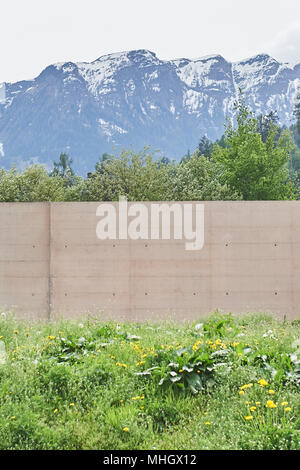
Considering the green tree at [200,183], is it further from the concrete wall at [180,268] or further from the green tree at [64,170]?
the green tree at [64,170]

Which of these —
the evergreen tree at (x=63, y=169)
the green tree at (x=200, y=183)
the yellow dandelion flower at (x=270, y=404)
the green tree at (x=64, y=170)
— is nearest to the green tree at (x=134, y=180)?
the green tree at (x=200, y=183)

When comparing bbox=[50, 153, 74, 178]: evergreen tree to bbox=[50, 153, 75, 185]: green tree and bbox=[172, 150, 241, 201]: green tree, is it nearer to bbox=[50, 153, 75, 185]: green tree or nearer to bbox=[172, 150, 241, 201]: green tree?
bbox=[50, 153, 75, 185]: green tree

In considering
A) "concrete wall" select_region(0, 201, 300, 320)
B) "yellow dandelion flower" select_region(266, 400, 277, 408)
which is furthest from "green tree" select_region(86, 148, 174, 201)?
"yellow dandelion flower" select_region(266, 400, 277, 408)

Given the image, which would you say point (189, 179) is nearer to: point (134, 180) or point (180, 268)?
point (134, 180)

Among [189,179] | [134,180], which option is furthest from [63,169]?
[134,180]

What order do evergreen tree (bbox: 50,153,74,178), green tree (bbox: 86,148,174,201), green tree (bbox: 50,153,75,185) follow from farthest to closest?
1. evergreen tree (bbox: 50,153,74,178)
2. green tree (bbox: 50,153,75,185)
3. green tree (bbox: 86,148,174,201)

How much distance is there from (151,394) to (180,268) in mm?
6063

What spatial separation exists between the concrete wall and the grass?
487 cm

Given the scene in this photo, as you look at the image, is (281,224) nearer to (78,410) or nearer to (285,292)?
(285,292)

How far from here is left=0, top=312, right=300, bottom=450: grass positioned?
3.64m

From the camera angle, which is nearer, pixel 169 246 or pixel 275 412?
pixel 275 412

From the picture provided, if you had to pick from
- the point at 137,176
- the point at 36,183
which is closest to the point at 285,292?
the point at 137,176

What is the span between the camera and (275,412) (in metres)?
3.63

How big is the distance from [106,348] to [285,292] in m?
6.14
